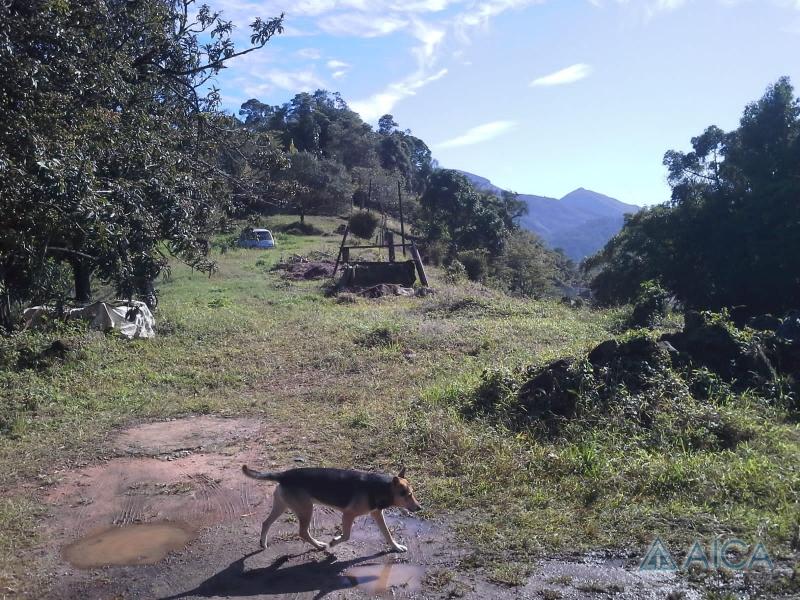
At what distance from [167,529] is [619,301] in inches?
780

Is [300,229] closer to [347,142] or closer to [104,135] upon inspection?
[347,142]

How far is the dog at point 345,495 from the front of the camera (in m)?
4.43

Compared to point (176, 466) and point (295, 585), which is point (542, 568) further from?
point (176, 466)

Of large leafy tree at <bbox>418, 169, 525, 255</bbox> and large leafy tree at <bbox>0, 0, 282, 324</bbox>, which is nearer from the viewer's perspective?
large leafy tree at <bbox>0, 0, 282, 324</bbox>

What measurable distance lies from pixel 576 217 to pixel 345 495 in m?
155

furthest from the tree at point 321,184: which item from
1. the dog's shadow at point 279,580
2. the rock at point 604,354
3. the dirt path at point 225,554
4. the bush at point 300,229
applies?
the dog's shadow at point 279,580

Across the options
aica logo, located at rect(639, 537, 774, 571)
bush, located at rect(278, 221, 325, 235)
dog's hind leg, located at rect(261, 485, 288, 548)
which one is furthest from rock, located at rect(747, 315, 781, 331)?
bush, located at rect(278, 221, 325, 235)

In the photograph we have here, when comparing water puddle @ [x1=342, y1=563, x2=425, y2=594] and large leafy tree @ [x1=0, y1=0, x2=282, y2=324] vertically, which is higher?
large leafy tree @ [x1=0, y1=0, x2=282, y2=324]

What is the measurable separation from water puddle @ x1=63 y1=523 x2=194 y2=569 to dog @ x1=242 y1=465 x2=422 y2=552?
88 centimetres

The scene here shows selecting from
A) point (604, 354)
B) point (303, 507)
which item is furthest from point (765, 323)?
point (303, 507)

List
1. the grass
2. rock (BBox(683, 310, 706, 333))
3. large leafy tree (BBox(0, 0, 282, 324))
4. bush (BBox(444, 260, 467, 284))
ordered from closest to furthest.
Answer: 1. the grass
2. large leafy tree (BBox(0, 0, 282, 324))
3. rock (BBox(683, 310, 706, 333))
4. bush (BBox(444, 260, 467, 284))

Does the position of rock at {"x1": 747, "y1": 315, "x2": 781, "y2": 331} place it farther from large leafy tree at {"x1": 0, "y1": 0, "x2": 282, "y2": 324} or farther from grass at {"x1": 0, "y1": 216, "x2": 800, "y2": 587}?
large leafy tree at {"x1": 0, "y1": 0, "x2": 282, "y2": 324}

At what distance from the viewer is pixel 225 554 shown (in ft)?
Result: 14.9

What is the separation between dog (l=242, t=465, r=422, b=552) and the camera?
4434 mm
